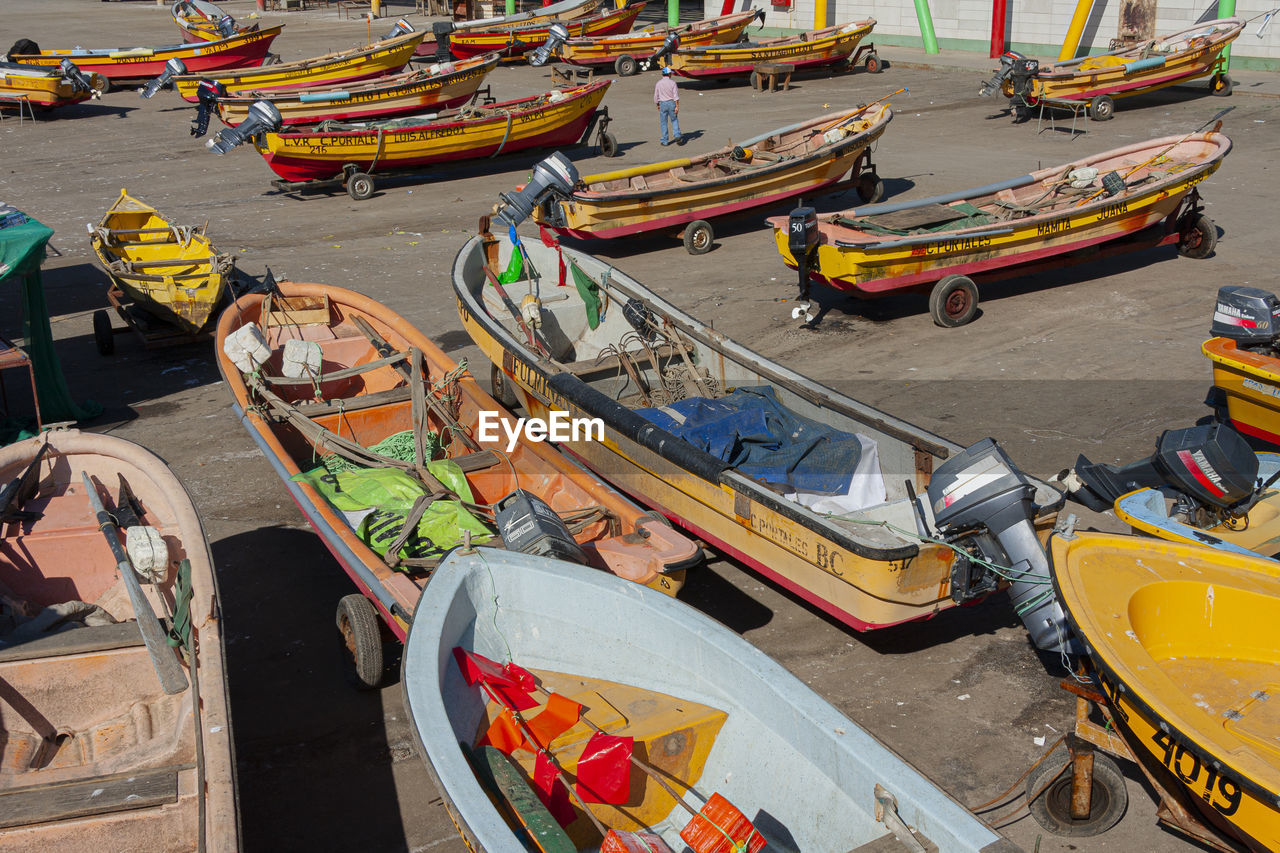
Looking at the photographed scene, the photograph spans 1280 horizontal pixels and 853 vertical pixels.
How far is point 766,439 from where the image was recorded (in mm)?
6492

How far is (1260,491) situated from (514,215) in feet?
24.4

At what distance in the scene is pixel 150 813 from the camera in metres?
4.02

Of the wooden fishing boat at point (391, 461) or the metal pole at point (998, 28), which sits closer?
the wooden fishing boat at point (391, 461)

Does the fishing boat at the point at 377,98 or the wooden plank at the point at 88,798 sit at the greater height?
the fishing boat at the point at 377,98

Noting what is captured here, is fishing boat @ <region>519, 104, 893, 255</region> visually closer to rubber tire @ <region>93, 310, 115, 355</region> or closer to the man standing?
the man standing

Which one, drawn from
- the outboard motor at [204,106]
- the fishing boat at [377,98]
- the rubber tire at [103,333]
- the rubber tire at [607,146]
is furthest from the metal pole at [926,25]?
the rubber tire at [103,333]

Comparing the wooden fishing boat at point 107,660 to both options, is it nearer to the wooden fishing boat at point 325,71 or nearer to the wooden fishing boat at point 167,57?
A: the wooden fishing boat at point 325,71

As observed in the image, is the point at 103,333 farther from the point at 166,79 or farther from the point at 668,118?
the point at 166,79

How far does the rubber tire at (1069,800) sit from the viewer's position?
4379 mm

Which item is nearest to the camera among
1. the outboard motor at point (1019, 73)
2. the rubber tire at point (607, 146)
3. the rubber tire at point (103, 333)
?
the rubber tire at point (103, 333)

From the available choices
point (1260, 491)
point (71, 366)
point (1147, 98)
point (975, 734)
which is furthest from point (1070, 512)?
point (1147, 98)

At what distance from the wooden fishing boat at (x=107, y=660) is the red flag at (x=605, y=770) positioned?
4.17 feet

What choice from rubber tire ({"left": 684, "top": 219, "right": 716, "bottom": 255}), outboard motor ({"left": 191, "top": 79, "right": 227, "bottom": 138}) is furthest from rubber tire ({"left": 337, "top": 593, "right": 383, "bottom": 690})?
outboard motor ({"left": 191, "top": 79, "right": 227, "bottom": 138})

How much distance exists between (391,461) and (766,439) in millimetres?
2367
